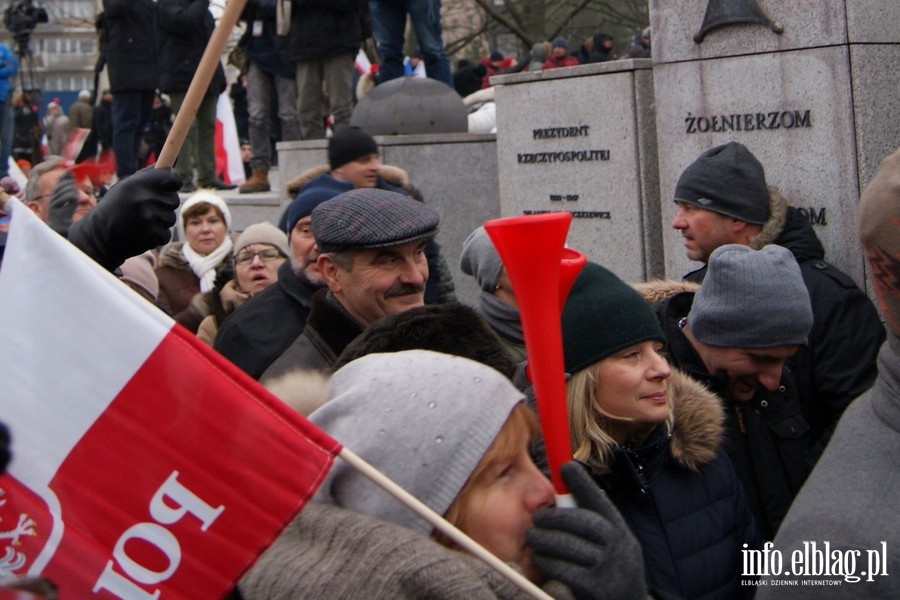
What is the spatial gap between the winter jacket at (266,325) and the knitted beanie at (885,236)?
2.50m

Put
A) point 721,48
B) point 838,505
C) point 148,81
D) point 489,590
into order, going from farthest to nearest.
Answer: point 148,81 → point 721,48 → point 838,505 → point 489,590

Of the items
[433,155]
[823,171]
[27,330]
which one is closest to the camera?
[27,330]

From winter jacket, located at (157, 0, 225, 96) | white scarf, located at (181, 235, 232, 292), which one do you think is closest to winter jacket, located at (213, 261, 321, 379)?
white scarf, located at (181, 235, 232, 292)

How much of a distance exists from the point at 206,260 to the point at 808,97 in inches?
117

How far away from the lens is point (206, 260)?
Answer: 6441 millimetres

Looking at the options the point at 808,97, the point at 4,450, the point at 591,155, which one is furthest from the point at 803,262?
the point at 4,450

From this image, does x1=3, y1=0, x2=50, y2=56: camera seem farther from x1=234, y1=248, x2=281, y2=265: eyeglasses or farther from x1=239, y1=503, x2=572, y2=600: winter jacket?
x1=239, y1=503, x2=572, y2=600: winter jacket

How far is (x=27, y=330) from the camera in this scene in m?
1.93

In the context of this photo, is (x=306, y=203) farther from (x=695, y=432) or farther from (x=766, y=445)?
(x=695, y=432)

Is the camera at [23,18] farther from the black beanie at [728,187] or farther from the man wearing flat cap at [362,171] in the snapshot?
the black beanie at [728,187]

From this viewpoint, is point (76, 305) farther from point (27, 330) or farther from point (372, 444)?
point (372, 444)

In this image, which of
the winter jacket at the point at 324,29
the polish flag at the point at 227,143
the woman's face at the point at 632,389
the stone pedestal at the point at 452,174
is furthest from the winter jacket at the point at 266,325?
the polish flag at the point at 227,143

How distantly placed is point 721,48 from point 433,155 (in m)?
3.17

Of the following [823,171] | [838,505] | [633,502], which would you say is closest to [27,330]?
[838,505]
